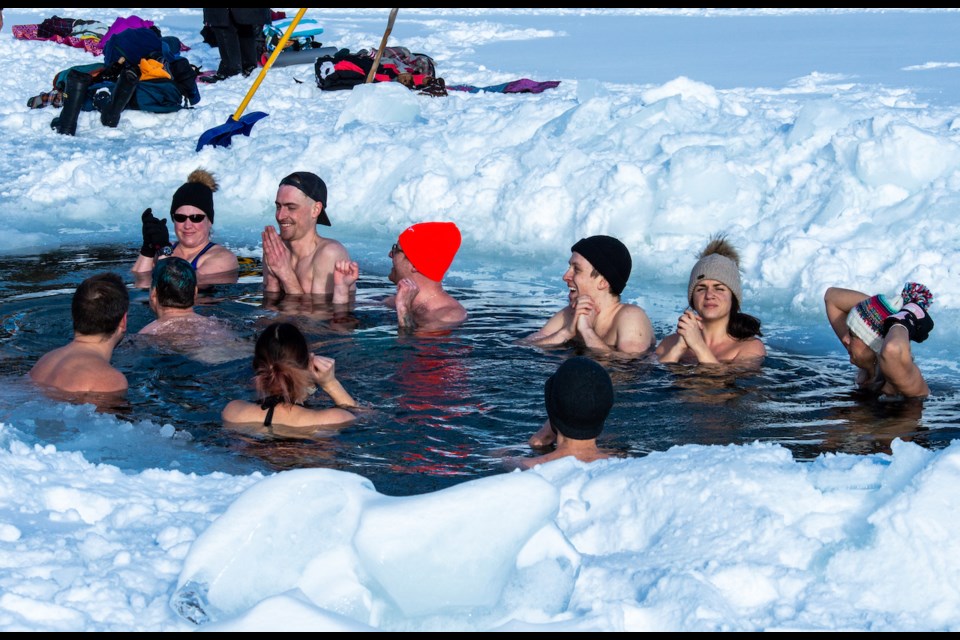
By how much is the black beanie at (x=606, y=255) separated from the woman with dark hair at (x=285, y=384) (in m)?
1.97

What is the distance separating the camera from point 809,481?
351cm

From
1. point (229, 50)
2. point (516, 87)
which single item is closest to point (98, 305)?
point (516, 87)

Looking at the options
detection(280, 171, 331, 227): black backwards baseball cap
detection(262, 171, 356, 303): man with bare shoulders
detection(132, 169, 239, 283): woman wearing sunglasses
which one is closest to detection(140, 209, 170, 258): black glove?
detection(132, 169, 239, 283): woman wearing sunglasses

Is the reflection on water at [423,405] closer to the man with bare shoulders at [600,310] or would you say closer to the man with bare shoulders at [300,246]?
the man with bare shoulders at [600,310]

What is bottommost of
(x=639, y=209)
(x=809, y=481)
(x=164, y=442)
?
(x=164, y=442)

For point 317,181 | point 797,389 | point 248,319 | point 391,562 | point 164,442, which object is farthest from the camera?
point 317,181

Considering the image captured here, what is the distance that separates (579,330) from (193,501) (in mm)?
3436

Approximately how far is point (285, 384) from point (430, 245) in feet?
7.68

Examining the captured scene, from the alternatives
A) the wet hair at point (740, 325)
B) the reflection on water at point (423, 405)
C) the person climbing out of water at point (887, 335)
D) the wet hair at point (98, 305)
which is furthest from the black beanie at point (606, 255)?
the wet hair at point (98, 305)

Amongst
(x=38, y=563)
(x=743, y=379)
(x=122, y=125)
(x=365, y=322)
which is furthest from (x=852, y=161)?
(x=122, y=125)

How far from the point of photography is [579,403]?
14.6 feet

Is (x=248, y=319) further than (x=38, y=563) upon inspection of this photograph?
Yes

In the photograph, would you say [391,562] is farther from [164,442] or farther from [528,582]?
[164,442]

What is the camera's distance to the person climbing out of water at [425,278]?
7.31m
